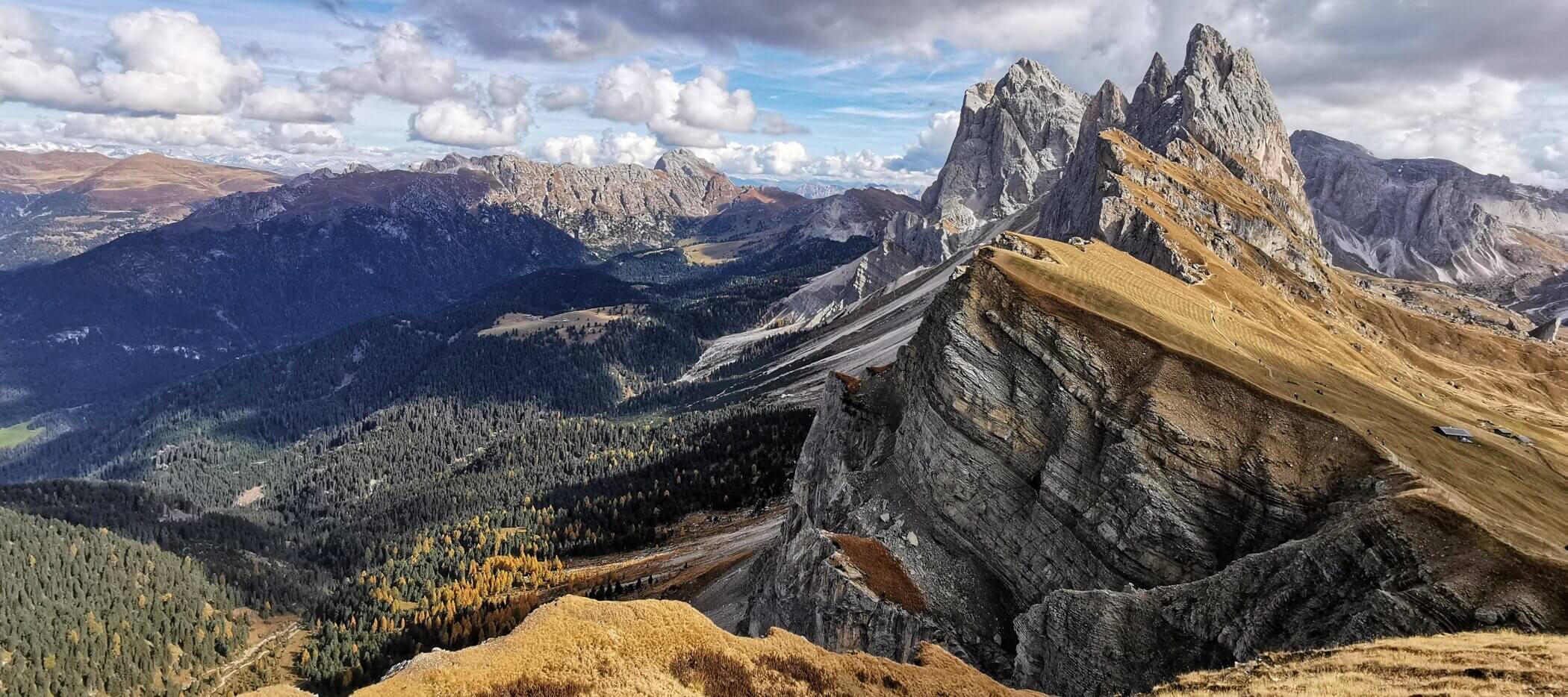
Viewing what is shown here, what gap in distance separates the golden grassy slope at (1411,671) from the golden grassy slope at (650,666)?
7.40 meters

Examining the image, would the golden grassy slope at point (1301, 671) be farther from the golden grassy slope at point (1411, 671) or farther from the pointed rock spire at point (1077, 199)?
the pointed rock spire at point (1077, 199)

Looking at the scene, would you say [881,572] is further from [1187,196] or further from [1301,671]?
[1187,196]

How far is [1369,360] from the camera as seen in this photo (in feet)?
237

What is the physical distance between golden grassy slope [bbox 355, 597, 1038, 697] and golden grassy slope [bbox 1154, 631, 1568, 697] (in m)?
7.40

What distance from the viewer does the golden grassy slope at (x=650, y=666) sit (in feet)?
66.3

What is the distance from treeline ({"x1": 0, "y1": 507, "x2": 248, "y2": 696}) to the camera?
107 m

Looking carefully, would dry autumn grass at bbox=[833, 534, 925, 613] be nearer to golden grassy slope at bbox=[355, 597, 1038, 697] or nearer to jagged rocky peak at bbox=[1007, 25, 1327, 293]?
golden grassy slope at bbox=[355, 597, 1038, 697]

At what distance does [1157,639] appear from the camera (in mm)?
31156

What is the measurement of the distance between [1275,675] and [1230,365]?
27.5m

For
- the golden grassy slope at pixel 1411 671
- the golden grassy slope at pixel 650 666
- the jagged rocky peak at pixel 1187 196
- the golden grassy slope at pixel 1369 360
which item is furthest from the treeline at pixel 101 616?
the jagged rocky peak at pixel 1187 196

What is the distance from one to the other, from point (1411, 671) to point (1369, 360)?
69099 millimetres

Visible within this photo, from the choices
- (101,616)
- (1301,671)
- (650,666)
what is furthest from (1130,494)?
(101,616)

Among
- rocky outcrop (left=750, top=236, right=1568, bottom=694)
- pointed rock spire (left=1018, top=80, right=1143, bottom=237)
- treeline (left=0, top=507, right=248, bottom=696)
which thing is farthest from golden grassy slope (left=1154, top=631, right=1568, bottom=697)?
treeline (left=0, top=507, right=248, bottom=696)

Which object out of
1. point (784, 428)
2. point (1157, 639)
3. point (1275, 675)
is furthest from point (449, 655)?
point (784, 428)
